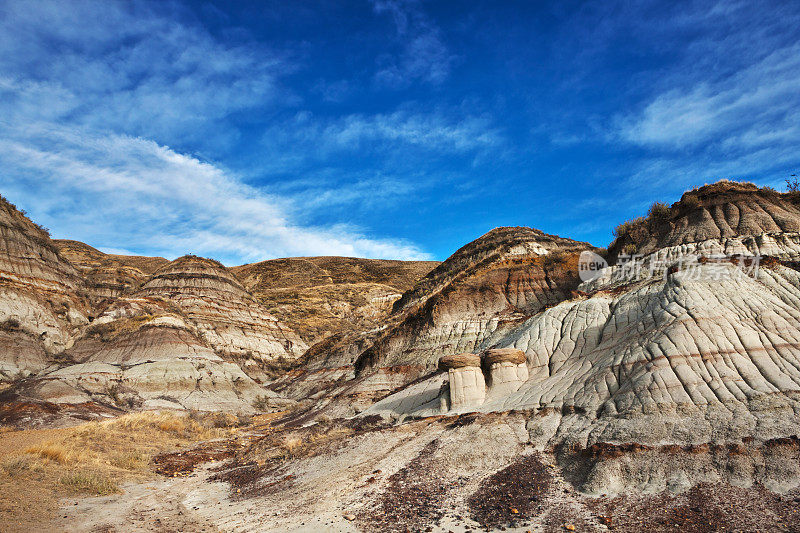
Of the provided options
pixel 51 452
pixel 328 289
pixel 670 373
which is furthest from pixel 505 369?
pixel 328 289

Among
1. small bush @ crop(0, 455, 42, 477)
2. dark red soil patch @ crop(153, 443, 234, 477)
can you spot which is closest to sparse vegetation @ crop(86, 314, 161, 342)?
dark red soil patch @ crop(153, 443, 234, 477)

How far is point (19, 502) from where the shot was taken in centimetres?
1114

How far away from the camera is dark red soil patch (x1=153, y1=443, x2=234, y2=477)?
62.7 ft

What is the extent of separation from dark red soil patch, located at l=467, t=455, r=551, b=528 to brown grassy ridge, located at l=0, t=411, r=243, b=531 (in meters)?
10.3

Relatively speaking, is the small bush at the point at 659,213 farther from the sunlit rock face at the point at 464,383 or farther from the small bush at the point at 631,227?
the sunlit rock face at the point at 464,383

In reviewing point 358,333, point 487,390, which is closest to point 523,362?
point 487,390

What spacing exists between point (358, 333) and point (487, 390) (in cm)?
3847

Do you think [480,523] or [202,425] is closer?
[480,523]

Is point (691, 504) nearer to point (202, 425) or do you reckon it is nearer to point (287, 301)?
point (202, 425)

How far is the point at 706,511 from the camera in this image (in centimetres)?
880

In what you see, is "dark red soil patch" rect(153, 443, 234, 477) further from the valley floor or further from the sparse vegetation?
the sparse vegetation

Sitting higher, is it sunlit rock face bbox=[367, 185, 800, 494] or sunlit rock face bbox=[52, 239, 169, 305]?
sunlit rock face bbox=[52, 239, 169, 305]

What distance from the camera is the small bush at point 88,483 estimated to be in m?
13.6

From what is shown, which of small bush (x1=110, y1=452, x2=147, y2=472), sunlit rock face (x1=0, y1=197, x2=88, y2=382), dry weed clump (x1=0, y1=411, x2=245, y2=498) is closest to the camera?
dry weed clump (x1=0, y1=411, x2=245, y2=498)
